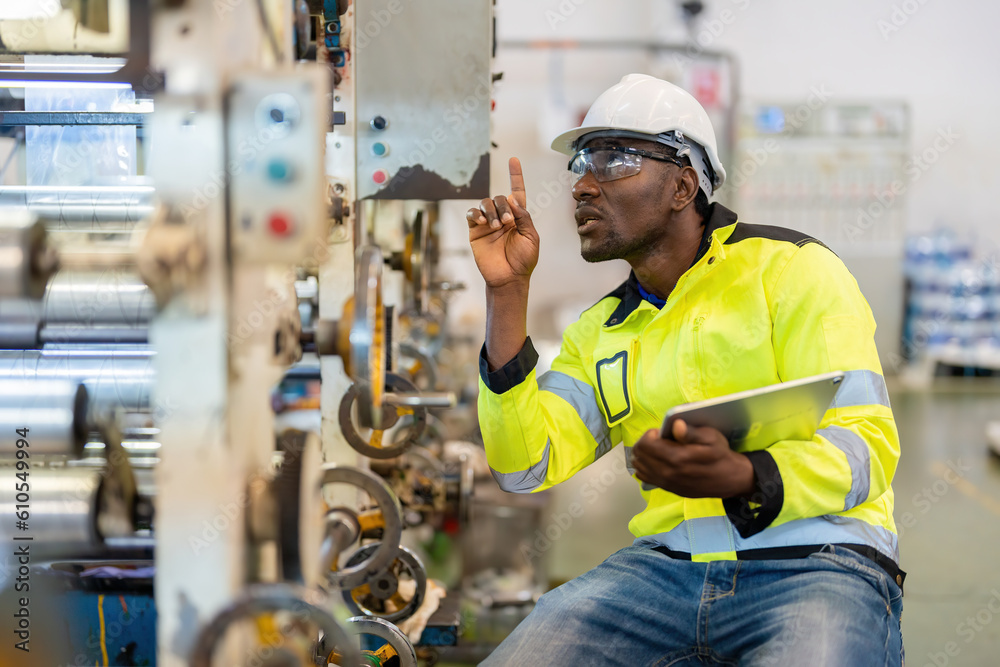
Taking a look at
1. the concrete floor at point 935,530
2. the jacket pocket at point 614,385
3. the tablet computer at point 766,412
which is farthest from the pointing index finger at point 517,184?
the concrete floor at point 935,530

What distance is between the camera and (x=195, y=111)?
0.99m

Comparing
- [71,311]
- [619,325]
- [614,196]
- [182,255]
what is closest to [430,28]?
[614,196]

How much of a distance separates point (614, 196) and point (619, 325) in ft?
0.99

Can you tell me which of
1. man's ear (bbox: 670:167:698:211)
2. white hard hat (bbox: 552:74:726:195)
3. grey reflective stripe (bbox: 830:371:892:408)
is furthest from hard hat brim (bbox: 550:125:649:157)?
grey reflective stripe (bbox: 830:371:892:408)

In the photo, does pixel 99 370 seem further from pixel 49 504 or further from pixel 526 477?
pixel 526 477

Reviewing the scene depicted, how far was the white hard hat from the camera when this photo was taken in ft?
5.91

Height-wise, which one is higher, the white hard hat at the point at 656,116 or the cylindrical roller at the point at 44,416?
the white hard hat at the point at 656,116

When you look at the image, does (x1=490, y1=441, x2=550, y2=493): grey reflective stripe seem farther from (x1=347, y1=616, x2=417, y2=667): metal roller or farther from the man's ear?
the man's ear

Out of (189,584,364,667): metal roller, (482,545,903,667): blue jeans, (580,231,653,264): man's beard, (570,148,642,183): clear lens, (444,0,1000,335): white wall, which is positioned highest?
(444,0,1000,335): white wall

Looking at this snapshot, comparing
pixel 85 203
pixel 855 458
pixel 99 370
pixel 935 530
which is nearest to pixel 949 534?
pixel 935 530

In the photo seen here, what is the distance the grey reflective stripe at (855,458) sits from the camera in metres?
1.41

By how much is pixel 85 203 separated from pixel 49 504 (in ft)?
2.08

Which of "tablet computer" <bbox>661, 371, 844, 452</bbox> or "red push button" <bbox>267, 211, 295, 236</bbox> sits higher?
"red push button" <bbox>267, 211, 295, 236</bbox>

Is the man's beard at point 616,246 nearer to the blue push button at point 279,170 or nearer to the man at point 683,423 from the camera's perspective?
the man at point 683,423
